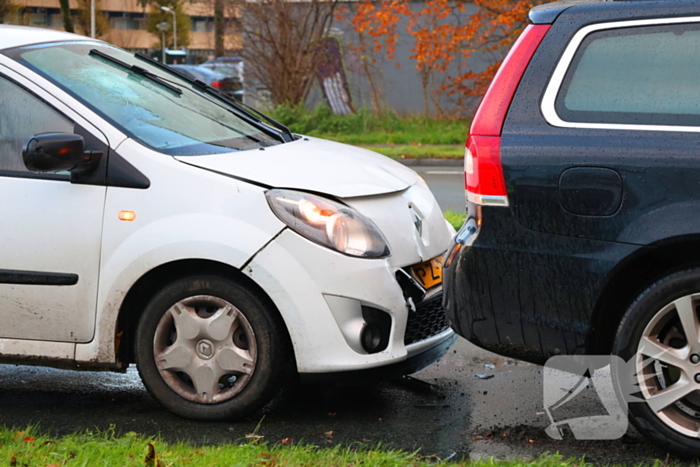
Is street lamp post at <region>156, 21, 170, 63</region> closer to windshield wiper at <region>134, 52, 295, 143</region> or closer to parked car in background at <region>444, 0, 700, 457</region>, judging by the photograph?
windshield wiper at <region>134, 52, 295, 143</region>

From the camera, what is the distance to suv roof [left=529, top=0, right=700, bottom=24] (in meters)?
3.52

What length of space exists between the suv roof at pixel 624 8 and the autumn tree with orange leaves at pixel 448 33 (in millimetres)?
14523

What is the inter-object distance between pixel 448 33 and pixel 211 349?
17216 mm

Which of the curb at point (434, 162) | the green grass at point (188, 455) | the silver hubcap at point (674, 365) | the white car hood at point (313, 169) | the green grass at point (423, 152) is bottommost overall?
the curb at point (434, 162)

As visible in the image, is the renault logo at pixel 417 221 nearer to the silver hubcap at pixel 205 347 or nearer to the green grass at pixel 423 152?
the silver hubcap at pixel 205 347

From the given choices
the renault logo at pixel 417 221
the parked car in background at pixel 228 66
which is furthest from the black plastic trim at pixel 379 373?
the parked car in background at pixel 228 66

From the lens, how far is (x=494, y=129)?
3.63 metres

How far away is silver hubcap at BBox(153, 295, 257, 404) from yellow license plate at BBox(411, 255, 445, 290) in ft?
2.59

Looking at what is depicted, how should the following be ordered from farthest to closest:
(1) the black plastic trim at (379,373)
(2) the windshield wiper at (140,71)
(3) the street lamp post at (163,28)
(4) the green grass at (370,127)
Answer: (3) the street lamp post at (163,28) → (4) the green grass at (370,127) → (2) the windshield wiper at (140,71) → (1) the black plastic trim at (379,373)

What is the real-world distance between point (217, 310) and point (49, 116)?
1148 millimetres

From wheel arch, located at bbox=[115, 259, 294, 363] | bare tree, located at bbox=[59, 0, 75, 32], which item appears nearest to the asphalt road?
wheel arch, located at bbox=[115, 259, 294, 363]

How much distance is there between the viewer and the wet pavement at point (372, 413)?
3.74 m

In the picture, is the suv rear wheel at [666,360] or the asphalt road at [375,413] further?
the asphalt road at [375,413]

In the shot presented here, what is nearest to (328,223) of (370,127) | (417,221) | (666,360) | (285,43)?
(417,221)
